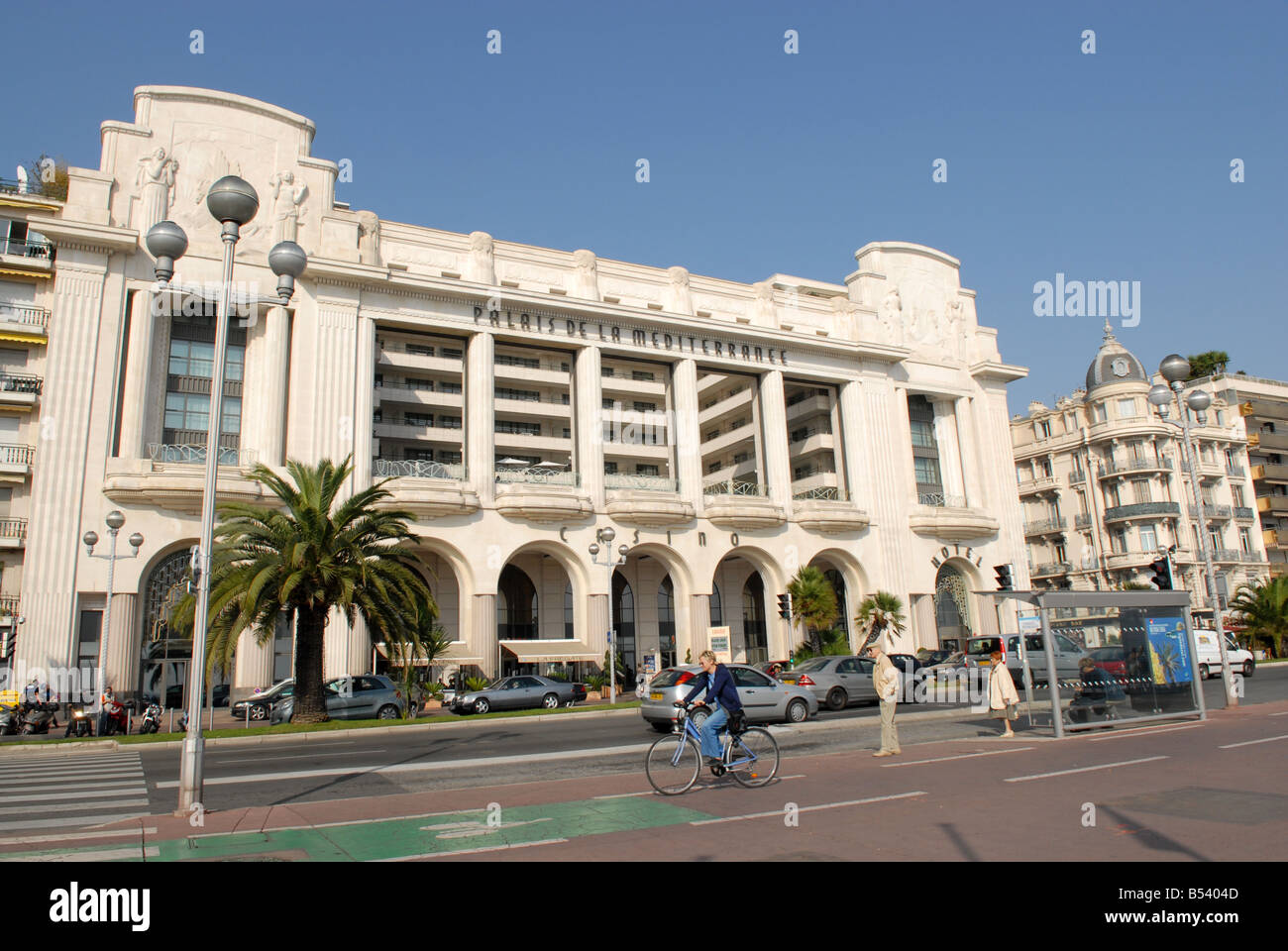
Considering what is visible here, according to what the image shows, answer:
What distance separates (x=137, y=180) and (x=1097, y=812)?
38028 mm

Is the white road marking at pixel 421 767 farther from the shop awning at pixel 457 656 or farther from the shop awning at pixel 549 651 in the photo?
the shop awning at pixel 549 651

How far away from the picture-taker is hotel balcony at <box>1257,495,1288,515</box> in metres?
63.8

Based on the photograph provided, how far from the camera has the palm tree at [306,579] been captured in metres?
23.5

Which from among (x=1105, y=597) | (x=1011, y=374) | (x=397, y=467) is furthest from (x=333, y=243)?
(x=1011, y=374)

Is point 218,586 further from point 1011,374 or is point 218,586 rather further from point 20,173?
point 1011,374

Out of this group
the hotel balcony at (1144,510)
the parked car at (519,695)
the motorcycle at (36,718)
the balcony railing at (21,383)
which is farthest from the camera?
the hotel balcony at (1144,510)

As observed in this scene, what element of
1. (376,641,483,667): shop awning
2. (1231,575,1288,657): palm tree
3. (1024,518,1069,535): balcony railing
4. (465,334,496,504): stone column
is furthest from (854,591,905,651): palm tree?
(1024,518,1069,535): balcony railing

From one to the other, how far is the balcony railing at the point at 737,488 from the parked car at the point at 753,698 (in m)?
22.7

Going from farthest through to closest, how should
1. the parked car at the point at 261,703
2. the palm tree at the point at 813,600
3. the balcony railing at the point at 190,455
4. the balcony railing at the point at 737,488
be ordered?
the balcony railing at the point at 737,488 < the palm tree at the point at 813,600 < the balcony railing at the point at 190,455 < the parked car at the point at 261,703

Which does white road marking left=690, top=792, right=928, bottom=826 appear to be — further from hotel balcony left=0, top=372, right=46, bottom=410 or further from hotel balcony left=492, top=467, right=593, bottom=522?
hotel balcony left=0, top=372, right=46, bottom=410

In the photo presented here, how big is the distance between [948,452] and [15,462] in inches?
1793

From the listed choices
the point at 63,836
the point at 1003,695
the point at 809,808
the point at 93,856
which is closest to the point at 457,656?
the point at 1003,695

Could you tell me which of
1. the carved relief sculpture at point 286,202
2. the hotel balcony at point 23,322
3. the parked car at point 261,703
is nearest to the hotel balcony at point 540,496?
the parked car at point 261,703

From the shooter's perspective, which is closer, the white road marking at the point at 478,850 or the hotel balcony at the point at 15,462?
the white road marking at the point at 478,850
